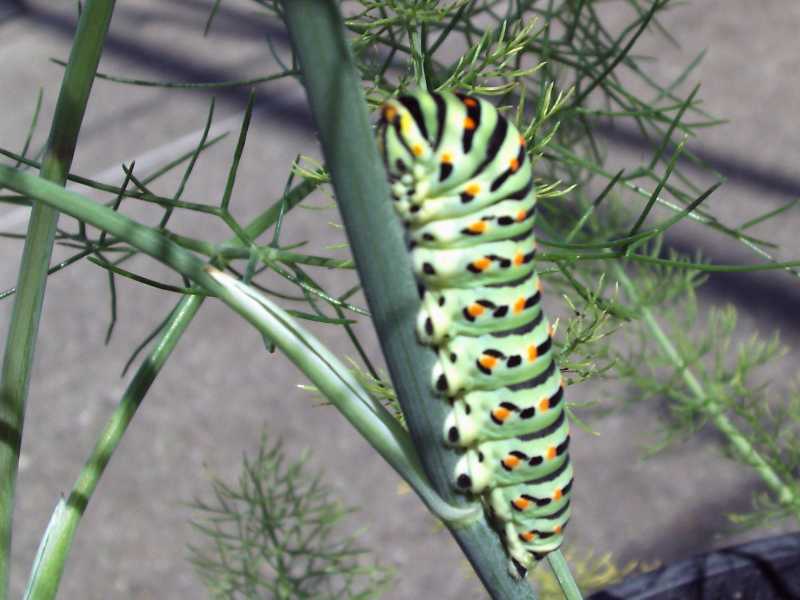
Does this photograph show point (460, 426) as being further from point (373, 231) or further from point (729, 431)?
point (729, 431)

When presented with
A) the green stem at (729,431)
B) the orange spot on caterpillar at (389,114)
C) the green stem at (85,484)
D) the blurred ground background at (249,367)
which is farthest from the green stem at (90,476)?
the blurred ground background at (249,367)

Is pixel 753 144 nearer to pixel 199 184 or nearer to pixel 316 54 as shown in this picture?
pixel 199 184

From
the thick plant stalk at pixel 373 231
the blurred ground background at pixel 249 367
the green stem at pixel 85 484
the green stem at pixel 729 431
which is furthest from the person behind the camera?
the blurred ground background at pixel 249 367

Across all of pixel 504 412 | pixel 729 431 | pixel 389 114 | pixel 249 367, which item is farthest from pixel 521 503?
pixel 249 367

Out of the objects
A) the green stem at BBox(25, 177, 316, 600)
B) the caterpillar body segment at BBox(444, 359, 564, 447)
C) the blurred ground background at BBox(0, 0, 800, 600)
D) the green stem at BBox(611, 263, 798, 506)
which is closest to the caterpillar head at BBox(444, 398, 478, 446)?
the caterpillar body segment at BBox(444, 359, 564, 447)

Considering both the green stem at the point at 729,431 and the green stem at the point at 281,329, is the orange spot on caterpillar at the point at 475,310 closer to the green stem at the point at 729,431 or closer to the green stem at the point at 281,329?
the green stem at the point at 281,329

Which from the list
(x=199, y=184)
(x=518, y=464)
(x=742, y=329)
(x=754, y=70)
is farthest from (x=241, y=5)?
(x=518, y=464)

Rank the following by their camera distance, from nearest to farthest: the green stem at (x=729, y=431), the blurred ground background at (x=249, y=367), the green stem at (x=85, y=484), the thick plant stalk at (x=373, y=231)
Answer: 1. the thick plant stalk at (x=373, y=231)
2. the green stem at (x=85, y=484)
3. the green stem at (x=729, y=431)
4. the blurred ground background at (x=249, y=367)

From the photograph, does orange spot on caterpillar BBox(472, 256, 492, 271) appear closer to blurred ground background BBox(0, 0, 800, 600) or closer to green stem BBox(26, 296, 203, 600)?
green stem BBox(26, 296, 203, 600)

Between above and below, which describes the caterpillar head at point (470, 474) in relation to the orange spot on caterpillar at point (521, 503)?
above
